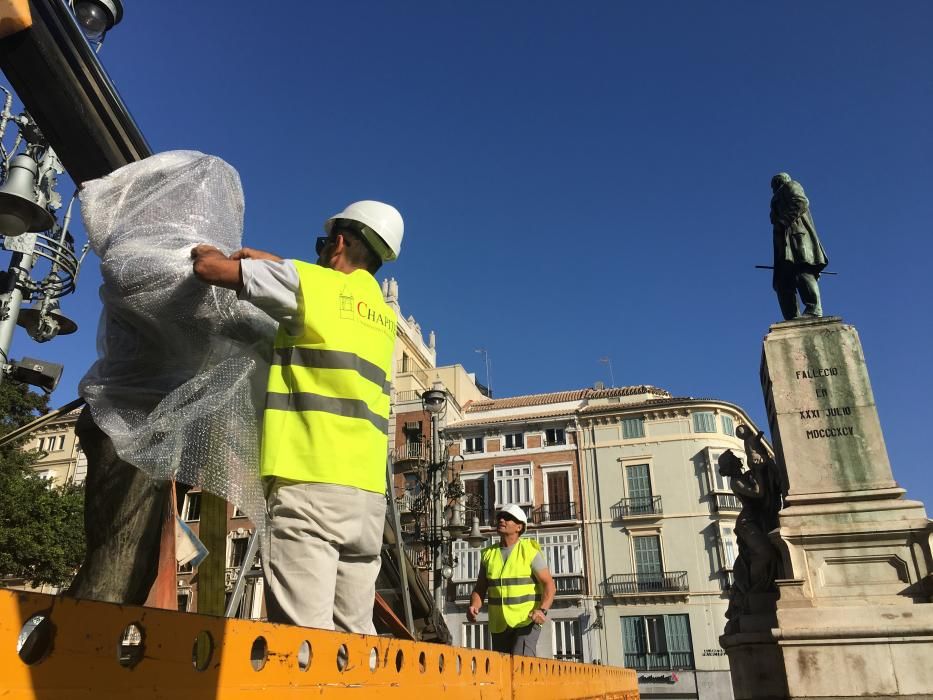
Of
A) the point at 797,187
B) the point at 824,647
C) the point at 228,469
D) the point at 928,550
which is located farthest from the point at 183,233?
the point at 797,187

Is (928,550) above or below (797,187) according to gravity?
below

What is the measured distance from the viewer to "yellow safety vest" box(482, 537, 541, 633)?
5.47 meters

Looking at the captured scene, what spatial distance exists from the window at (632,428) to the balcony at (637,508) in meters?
3.30

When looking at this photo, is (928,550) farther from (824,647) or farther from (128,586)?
(128,586)

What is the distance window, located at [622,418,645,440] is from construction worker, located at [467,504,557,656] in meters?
30.9

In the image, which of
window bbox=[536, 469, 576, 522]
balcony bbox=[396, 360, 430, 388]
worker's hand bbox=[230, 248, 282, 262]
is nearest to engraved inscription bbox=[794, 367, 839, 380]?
worker's hand bbox=[230, 248, 282, 262]

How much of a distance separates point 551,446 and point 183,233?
35.0 m

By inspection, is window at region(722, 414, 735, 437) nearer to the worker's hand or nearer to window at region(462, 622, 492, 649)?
window at region(462, 622, 492, 649)

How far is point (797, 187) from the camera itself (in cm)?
968

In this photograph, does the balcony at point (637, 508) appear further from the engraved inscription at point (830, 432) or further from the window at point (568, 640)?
the engraved inscription at point (830, 432)

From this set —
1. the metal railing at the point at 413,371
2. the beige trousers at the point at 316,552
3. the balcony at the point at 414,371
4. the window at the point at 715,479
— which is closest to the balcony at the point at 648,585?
the window at the point at 715,479

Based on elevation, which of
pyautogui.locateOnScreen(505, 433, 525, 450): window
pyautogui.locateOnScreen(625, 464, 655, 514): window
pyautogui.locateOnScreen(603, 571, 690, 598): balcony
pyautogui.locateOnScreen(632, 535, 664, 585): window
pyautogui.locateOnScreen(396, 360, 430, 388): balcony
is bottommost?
pyautogui.locateOnScreen(603, 571, 690, 598): balcony

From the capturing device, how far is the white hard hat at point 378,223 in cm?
288

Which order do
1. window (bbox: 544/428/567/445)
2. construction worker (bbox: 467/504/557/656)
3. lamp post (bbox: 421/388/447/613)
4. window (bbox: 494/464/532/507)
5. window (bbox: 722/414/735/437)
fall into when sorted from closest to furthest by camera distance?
construction worker (bbox: 467/504/557/656), lamp post (bbox: 421/388/447/613), window (bbox: 722/414/735/437), window (bbox: 494/464/532/507), window (bbox: 544/428/567/445)
